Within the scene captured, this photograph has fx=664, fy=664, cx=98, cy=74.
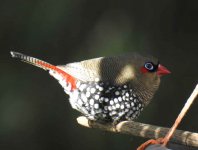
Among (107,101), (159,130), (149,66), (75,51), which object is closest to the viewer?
(159,130)

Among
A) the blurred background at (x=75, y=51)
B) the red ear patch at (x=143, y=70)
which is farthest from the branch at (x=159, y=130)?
the blurred background at (x=75, y=51)

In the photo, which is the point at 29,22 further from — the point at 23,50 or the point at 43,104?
the point at 43,104

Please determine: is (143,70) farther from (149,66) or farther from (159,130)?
(159,130)

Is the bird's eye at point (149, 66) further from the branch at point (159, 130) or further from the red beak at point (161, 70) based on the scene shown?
the branch at point (159, 130)

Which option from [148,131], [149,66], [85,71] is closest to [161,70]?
[149,66]

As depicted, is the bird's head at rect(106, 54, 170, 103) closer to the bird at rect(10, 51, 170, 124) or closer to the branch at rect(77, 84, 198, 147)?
the bird at rect(10, 51, 170, 124)

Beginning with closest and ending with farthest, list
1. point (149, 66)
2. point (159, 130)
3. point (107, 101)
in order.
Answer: point (159, 130) → point (107, 101) → point (149, 66)

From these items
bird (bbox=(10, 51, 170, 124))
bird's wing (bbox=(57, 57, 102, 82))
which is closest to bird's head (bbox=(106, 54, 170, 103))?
bird (bbox=(10, 51, 170, 124))
